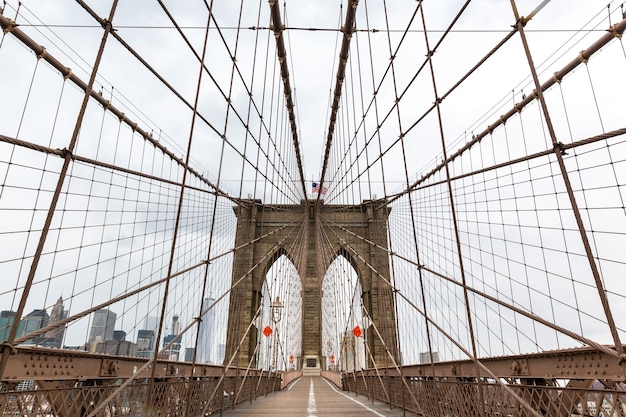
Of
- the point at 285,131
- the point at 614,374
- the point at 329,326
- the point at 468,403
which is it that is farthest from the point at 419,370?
the point at 329,326

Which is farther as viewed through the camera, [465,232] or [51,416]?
[465,232]

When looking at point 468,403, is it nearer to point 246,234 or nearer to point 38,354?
point 38,354

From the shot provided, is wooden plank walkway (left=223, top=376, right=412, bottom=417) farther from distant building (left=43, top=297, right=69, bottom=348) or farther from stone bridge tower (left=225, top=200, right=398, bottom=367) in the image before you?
stone bridge tower (left=225, top=200, right=398, bottom=367)

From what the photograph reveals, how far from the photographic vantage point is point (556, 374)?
293 centimetres

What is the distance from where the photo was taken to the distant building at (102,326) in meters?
5.44

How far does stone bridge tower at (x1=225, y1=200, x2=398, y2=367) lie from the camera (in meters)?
18.2

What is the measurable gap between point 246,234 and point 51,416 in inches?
731

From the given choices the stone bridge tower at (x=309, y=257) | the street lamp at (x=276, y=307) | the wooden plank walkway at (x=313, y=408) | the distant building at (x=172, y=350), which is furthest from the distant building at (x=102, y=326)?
the stone bridge tower at (x=309, y=257)

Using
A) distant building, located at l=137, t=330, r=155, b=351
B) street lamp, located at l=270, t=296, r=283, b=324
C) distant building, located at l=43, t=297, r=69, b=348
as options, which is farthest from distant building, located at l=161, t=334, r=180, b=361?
street lamp, located at l=270, t=296, r=283, b=324

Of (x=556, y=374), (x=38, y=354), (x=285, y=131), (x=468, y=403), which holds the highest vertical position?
(x=285, y=131)

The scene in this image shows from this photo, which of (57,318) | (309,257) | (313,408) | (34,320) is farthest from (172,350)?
(309,257)

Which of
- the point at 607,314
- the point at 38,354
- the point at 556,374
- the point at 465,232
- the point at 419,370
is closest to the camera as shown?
the point at 607,314

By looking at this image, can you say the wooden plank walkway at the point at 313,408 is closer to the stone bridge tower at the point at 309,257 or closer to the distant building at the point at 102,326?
the distant building at the point at 102,326

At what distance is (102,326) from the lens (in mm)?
6039
